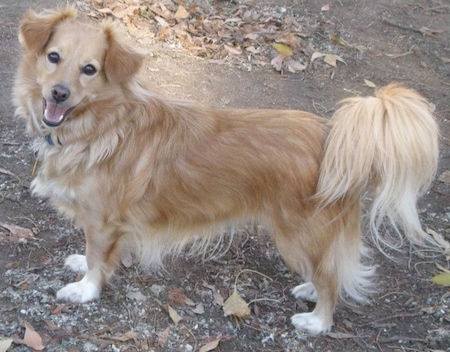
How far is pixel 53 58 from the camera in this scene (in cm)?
332

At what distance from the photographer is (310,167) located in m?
3.35

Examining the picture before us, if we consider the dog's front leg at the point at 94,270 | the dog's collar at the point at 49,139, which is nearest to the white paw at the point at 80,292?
the dog's front leg at the point at 94,270

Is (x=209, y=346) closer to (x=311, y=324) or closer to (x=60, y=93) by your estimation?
(x=311, y=324)

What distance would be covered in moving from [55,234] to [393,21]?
475 centimetres

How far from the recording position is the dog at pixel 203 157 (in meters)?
3.23

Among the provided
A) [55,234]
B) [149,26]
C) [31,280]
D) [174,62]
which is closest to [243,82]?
[174,62]

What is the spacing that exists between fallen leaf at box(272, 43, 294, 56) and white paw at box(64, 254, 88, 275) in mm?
3267

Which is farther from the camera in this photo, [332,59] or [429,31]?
[429,31]

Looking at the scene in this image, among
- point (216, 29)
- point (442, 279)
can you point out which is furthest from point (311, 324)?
point (216, 29)

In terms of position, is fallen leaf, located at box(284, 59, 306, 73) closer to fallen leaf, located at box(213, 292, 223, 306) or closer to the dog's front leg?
fallen leaf, located at box(213, 292, 223, 306)

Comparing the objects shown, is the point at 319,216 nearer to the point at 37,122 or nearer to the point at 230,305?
the point at 230,305

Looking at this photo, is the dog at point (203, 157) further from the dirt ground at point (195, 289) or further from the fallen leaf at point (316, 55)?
the fallen leaf at point (316, 55)

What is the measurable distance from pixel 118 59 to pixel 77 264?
1393mm

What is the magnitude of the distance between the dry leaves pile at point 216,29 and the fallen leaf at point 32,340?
3.48m
